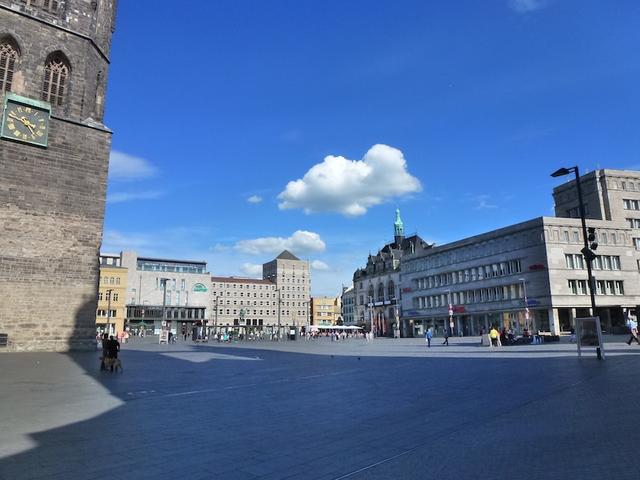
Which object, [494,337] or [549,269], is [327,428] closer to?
[494,337]

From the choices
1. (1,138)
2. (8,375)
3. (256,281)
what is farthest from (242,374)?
(256,281)

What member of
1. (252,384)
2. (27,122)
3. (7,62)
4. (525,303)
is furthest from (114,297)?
(252,384)

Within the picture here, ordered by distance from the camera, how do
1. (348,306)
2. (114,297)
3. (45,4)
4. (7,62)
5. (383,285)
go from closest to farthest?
1. (7,62)
2. (45,4)
3. (114,297)
4. (383,285)
5. (348,306)

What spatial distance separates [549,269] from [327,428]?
63451 mm

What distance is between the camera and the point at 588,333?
20.6 meters

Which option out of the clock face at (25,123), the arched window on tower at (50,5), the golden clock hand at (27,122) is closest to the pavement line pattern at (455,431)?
the clock face at (25,123)

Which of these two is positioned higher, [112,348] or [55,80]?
[55,80]

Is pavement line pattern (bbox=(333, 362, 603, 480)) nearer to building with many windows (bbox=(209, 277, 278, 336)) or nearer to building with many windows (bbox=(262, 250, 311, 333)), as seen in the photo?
building with many windows (bbox=(209, 277, 278, 336))

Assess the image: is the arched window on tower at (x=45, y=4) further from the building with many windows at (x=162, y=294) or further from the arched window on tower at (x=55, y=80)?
the building with many windows at (x=162, y=294)

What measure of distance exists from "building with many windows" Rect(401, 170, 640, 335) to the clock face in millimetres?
56646

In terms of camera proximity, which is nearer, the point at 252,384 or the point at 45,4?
the point at 252,384

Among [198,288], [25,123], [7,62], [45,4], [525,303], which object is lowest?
[525,303]

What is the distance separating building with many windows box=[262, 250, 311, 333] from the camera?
173000 millimetres

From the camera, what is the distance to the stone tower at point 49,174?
96.5 ft
